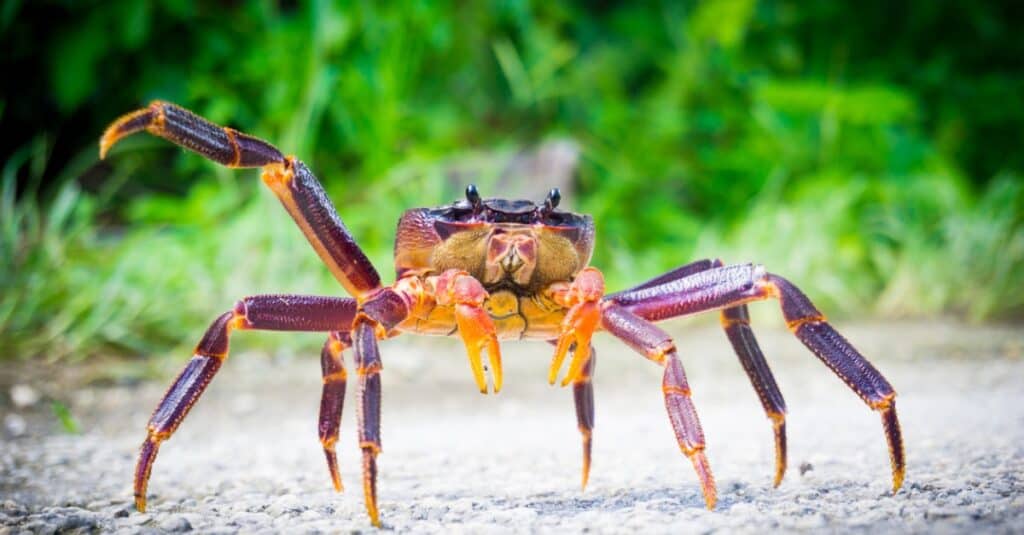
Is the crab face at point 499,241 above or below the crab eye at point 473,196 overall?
below

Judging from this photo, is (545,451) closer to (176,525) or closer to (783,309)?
(783,309)

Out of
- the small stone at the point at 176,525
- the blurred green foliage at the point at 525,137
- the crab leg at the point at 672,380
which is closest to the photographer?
the small stone at the point at 176,525

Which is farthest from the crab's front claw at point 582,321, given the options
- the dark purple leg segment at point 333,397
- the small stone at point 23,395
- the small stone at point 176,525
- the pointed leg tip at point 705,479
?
the small stone at point 23,395

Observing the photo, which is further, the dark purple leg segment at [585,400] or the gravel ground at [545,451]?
the dark purple leg segment at [585,400]

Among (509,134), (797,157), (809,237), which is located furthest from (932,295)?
(509,134)

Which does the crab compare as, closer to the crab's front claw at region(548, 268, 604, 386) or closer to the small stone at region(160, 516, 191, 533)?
the crab's front claw at region(548, 268, 604, 386)

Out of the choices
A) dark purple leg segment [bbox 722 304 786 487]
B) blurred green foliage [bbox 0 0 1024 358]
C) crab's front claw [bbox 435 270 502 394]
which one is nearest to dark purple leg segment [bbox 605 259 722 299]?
dark purple leg segment [bbox 722 304 786 487]

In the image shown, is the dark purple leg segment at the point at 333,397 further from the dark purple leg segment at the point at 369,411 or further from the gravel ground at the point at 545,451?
the dark purple leg segment at the point at 369,411
